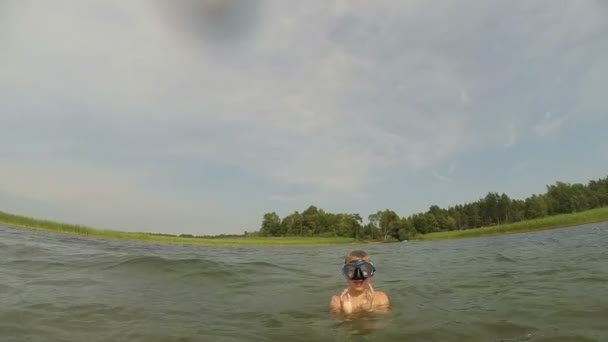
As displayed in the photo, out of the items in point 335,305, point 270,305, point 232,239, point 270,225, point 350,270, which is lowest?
point 270,305

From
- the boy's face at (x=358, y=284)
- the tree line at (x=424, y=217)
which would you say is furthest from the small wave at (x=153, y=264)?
the tree line at (x=424, y=217)

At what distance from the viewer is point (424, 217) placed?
125 m

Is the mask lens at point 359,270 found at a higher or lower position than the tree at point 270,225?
lower

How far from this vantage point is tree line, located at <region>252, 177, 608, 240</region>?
113 m

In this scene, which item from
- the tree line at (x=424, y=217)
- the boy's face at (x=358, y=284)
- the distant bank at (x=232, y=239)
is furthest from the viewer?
the tree line at (x=424, y=217)

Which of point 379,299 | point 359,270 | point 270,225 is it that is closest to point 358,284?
point 359,270

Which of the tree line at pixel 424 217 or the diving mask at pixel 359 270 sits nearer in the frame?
the diving mask at pixel 359 270

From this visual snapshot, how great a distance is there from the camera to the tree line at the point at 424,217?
369ft

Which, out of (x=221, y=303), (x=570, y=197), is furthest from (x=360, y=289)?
(x=570, y=197)

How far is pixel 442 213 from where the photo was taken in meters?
137

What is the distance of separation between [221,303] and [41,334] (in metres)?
3.56

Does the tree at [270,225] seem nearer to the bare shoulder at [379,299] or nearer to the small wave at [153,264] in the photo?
the small wave at [153,264]

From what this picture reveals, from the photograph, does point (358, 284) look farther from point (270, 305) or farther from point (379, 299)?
point (270, 305)

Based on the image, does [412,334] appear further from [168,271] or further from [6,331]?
[168,271]
